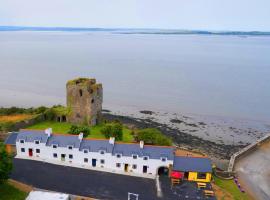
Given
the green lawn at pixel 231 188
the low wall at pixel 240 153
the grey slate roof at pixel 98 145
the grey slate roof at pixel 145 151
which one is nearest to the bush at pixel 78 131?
the grey slate roof at pixel 98 145

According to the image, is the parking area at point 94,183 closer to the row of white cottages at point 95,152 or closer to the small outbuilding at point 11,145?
the row of white cottages at point 95,152

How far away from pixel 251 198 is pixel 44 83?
9020cm

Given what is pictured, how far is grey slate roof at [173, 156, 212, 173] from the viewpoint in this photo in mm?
40625

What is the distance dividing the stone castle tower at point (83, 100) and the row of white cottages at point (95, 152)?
43.7 feet

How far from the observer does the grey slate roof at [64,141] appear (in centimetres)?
4347

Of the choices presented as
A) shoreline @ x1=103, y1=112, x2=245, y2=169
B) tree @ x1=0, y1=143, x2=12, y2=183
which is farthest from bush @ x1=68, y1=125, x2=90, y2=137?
shoreline @ x1=103, y1=112, x2=245, y2=169

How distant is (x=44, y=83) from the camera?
115688 millimetres

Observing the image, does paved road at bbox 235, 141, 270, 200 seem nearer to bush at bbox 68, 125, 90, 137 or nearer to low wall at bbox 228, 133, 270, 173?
low wall at bbox 228, 133, 270, 173

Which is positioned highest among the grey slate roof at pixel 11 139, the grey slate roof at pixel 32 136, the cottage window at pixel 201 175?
the grey slate roof at pixel 32 136

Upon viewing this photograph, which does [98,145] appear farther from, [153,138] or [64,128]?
[64,128]

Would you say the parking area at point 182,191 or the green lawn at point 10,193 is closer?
the green lawn at point 10,193

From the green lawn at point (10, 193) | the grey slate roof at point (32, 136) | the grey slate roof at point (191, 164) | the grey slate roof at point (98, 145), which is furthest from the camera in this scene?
the grey slate roof at point (32, 136)

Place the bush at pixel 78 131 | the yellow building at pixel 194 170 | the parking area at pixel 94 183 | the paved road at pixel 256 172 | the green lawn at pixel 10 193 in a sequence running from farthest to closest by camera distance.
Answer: the bush at pixel 78 131
the paved road at pixel 256 172
the yellow building at pixel 194 170
the parking area at pixel 94 183
the green lawn at pixel 10 193

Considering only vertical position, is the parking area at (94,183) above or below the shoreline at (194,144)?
above
